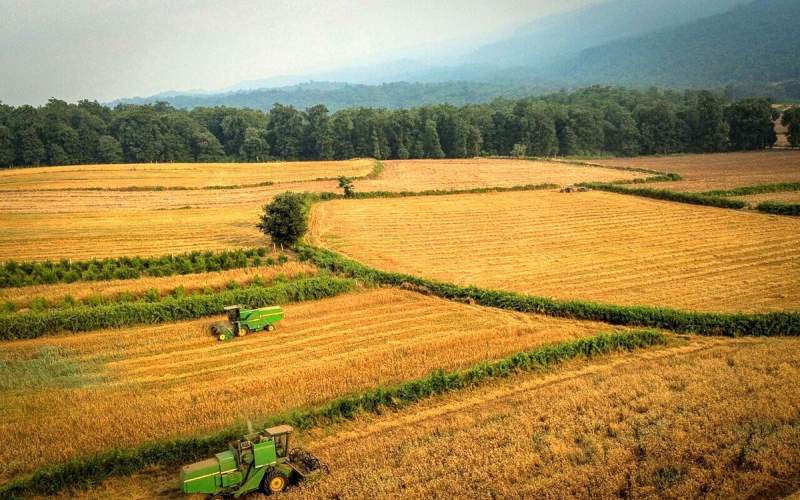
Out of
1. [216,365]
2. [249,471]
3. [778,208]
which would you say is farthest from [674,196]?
[249,471]

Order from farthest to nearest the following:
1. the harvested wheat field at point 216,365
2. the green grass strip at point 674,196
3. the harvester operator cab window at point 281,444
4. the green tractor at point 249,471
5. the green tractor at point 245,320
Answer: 1. the green grass strip at point 674,196
2. the green tractor at point 245,320
3. the harvested wheat field at point 216,365
4. the harvester operator cab window at point 281,444
5. the green tractor at point 249,471

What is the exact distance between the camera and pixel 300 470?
49.0 ft

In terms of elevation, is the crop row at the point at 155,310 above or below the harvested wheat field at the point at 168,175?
below

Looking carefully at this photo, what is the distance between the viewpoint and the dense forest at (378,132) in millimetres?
104312

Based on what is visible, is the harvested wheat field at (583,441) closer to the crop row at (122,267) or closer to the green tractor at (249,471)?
the green tractor at (249,471)

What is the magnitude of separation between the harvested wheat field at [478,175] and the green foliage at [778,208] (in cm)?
2340

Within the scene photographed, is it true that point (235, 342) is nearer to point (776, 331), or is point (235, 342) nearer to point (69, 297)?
point (69, 297)

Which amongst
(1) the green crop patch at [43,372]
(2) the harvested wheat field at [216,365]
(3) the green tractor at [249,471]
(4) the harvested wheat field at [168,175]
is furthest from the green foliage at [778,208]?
(1) the green crop patch at [43,372]

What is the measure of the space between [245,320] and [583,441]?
49.1ft

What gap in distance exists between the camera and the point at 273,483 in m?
14.2

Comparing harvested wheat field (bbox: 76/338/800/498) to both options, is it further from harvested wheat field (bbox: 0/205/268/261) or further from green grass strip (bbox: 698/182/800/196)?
green grass strip (bbox: 698/182/800/196)

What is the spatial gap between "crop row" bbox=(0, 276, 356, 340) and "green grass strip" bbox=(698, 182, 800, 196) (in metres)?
44.1

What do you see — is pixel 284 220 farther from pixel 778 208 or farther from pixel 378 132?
pixel 378 132

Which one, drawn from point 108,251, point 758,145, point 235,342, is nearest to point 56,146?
point 108,251
